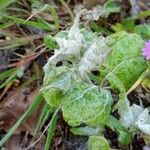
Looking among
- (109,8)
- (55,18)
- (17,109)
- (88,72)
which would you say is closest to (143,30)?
(109,8)

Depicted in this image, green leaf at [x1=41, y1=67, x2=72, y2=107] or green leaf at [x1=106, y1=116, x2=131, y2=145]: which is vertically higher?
green leaf at [x1=41, y1=67, x2=72, y2=107]

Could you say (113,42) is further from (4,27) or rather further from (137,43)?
(4,27)

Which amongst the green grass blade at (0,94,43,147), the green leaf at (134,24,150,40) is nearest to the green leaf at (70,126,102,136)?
the green grass blade at (0,94,43,147)

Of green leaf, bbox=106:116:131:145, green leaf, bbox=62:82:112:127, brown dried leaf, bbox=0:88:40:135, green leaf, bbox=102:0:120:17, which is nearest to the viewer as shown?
green leaf, bbox=62:82:112:127

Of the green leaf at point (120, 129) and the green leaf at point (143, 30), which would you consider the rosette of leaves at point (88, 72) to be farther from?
the green leaf at point (143, 30)

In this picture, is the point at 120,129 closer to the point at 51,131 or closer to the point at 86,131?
the point at 86,131

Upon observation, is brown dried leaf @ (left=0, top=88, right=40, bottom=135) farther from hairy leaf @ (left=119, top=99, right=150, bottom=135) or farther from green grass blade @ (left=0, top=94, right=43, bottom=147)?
hairy leaf @ (left=119, top=99, right=150, bottom=135)

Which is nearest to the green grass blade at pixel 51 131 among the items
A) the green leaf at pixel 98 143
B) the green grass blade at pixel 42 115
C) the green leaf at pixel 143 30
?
the green grass blade at pixel 42 115
